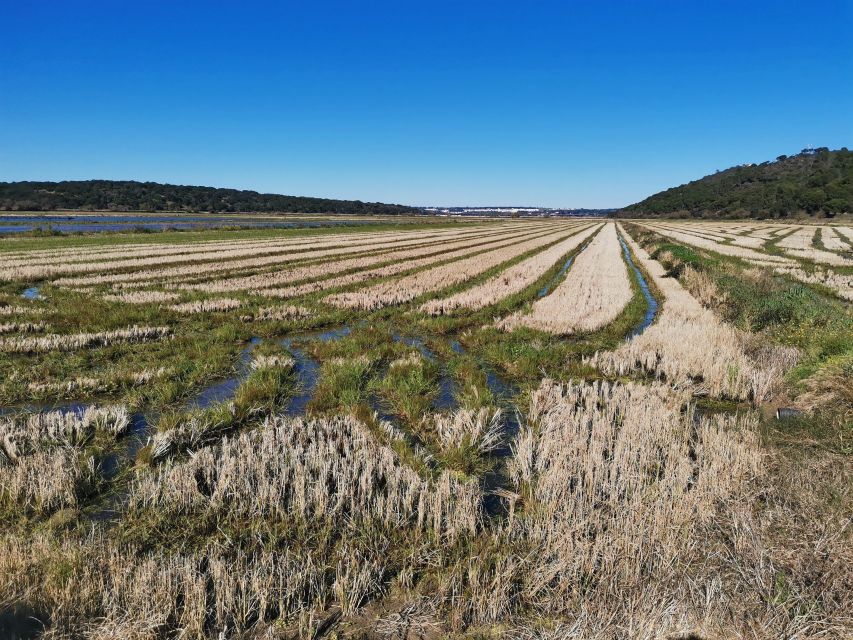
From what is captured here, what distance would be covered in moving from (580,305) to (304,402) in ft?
38.3

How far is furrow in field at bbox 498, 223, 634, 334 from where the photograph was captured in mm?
13672

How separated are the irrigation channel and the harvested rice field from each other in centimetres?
6

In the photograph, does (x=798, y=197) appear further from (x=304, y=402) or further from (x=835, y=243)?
(x=304, y=402)

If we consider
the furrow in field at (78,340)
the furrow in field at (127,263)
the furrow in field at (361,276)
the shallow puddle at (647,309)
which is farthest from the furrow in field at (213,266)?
the shallow puddle at (647,309)

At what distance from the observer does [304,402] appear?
27.0 ft

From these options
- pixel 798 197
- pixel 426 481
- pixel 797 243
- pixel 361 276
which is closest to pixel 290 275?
pixel 361 276

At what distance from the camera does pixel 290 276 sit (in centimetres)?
2245

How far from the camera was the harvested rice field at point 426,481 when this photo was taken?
11.3 ft

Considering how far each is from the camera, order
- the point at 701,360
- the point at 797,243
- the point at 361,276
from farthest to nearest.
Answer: the point at 797,243 → the point at 361,276 → the point at 701,360

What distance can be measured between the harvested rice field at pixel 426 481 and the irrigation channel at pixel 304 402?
6 centimetres

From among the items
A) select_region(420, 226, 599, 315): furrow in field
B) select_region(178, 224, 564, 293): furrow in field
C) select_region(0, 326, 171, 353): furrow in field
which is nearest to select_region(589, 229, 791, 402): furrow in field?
select_region(420, 226, 599, 315): furrow in field

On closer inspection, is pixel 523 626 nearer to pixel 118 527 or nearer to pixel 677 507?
pixel 677 507

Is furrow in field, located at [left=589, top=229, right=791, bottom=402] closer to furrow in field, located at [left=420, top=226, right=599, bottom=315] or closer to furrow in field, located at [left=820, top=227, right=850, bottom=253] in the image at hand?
furrow in field, located at [left=420, top=226, right=599, bottom=315]

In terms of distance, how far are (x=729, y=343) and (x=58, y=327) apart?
1847cm
